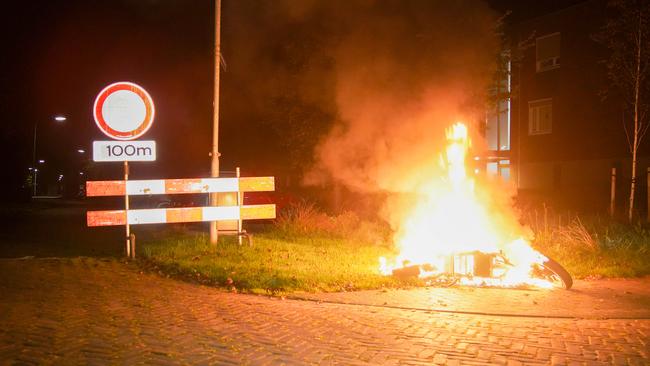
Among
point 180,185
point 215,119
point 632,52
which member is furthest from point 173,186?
point 632,52

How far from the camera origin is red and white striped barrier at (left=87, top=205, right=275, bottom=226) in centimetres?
1062

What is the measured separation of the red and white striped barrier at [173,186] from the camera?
10.7m

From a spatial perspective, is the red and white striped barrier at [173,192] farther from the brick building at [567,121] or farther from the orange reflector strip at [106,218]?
the brick building at [567,121]

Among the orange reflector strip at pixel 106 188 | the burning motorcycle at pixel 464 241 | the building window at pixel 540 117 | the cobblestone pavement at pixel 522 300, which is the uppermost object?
the building window at pixel 540 117

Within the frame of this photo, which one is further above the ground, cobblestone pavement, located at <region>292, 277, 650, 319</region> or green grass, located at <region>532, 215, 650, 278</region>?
green grass, located at <region>532, 215, 650, 278</region>

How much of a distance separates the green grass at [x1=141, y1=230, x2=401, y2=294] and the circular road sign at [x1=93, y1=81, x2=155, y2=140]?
2358 millimetres

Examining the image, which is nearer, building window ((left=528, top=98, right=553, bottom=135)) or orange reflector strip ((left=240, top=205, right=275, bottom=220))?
orange reflector strip ((left=240, top=205, right=275, bottom=220))

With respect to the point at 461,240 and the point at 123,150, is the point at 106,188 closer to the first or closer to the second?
the point at 123,150

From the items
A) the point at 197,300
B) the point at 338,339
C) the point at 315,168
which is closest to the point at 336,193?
the point at 315,168

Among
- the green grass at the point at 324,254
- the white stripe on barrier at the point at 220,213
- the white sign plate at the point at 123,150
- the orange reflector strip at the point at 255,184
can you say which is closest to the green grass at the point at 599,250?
the green grass at the point at 324,254

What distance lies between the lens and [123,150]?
10.7 m

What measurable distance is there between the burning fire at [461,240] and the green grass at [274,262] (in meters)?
0.80

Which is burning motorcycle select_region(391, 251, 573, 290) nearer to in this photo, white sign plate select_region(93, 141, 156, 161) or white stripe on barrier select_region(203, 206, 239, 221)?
white stripe on barrier select_region(203, 206, 239, 221)

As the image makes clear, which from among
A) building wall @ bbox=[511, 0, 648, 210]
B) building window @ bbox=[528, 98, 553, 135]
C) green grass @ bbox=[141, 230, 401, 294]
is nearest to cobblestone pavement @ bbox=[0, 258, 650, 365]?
green grass @ bbox=[141, 230, 401, 294]
